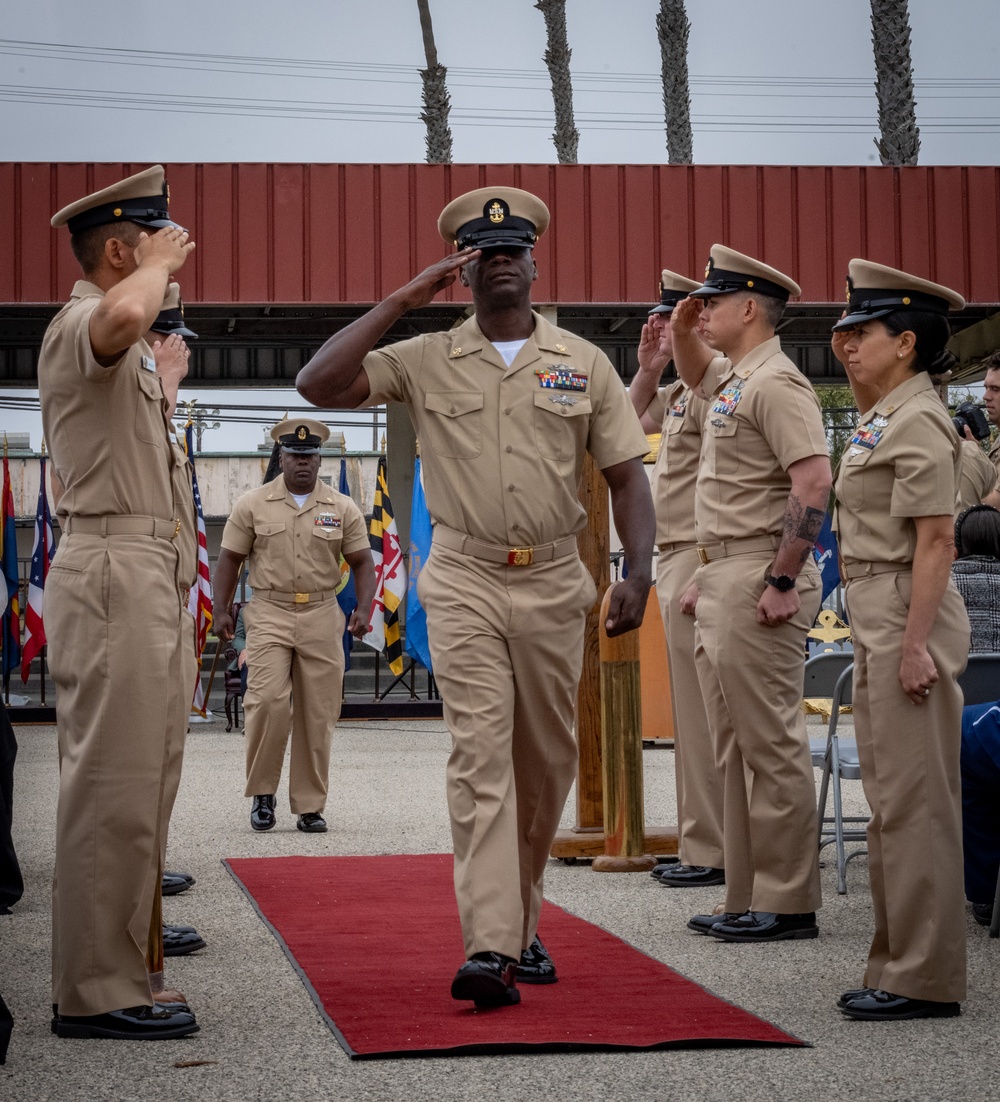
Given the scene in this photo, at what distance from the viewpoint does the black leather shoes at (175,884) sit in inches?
243

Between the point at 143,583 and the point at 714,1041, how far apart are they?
1.85 m

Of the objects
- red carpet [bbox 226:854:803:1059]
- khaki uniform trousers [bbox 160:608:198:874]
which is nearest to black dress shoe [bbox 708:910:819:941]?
red carpet [bbox 226:854:803:1059]

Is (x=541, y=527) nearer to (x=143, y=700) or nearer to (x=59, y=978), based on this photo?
(x=143, y=700)

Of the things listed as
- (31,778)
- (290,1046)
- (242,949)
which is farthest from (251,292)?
(290,1046)

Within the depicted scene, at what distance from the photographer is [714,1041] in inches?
148

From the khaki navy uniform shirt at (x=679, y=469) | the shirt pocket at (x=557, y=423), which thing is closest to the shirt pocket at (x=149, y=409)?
the shirt pocket at (x=557, y=423)

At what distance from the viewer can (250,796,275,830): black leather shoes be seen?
8148 mm

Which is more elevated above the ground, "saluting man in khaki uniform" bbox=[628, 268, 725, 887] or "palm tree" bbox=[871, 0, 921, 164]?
"palm tree" bbox=[871, 0, 921, 164]

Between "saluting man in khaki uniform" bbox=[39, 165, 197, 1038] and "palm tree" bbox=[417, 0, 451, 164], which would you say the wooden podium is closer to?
"saluting man in khaki uniform" bbox=[39, 165, 197, 1038]

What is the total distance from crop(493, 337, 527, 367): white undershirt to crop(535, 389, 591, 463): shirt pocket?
143mm

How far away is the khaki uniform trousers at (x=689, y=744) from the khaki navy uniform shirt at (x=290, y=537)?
97.8 inches

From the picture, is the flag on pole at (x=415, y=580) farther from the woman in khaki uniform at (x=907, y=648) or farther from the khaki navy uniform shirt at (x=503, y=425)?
the woman in khaki uniform at (x=907, y=648)

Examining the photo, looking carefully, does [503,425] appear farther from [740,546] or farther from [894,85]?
[894,85]

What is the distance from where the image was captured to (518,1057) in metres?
3.67
